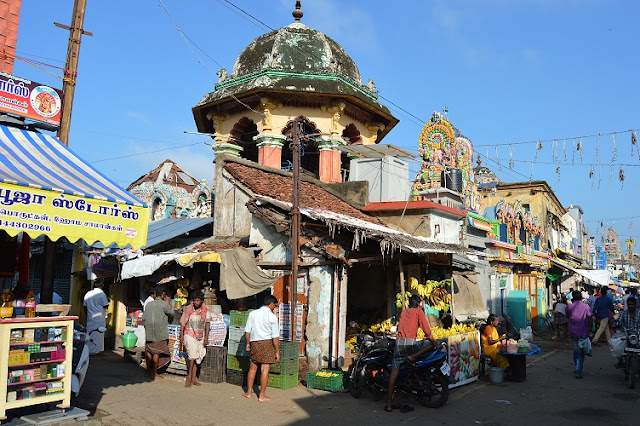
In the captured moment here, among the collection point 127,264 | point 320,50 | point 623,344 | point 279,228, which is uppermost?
point 320,50

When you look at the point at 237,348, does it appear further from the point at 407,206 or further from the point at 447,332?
the point at 407,206

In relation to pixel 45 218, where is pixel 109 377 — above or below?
below

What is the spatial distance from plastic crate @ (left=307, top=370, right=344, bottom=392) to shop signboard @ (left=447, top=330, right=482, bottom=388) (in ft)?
6.40

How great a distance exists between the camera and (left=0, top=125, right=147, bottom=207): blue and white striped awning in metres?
6.55

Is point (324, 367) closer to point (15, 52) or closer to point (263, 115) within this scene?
point (15, 52)

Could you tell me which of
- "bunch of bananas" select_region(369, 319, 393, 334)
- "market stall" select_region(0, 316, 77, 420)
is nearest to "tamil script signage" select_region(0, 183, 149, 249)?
"market stall" select_region(0, 316, 77, 420)

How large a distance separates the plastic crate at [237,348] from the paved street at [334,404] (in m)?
0.60

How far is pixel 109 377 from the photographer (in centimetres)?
1016

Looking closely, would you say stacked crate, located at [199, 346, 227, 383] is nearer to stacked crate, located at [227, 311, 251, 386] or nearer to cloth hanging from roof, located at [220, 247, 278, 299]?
stacked crate, located at [227, 311, 251, 386]

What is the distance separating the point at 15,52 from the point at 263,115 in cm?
915

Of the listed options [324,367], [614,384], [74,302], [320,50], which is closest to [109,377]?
[324,367]

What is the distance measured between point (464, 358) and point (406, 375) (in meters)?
2.15

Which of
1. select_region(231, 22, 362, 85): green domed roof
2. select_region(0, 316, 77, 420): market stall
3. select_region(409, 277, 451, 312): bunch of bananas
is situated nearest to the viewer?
select_region(0, 316, 77, 420): market stall

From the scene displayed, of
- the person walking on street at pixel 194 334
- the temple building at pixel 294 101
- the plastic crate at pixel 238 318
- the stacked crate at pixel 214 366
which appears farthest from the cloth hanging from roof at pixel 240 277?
the temple building at pixel 294 101
